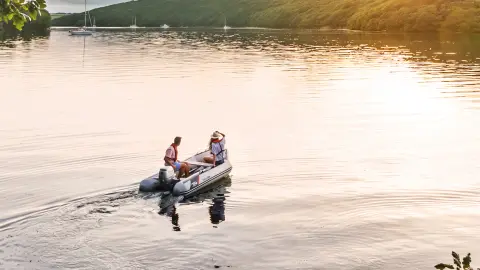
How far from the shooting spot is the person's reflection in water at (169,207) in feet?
88.0

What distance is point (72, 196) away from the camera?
2981 centimetres

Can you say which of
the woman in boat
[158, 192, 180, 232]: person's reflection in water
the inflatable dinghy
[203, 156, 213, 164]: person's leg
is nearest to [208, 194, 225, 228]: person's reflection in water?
the inflatable dinghy

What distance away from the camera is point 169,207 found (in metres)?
28.3

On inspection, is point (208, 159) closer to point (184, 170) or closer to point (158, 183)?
point (184, 170)

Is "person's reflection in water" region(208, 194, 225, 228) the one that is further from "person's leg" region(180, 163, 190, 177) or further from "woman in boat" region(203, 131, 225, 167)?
"woman in boat" region(203, 131, 225, 167)

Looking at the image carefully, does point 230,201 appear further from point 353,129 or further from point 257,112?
point 257,112

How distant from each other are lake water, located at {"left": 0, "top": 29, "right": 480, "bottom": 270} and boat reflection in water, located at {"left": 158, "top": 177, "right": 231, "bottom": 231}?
0.17 m

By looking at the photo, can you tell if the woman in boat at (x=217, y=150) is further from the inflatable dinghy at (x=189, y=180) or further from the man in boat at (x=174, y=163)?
the man in boat at (x=174, y=163)

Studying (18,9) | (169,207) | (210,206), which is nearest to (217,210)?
(210,206)

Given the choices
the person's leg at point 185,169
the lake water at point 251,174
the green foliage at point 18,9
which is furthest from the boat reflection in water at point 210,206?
the green foliage at point 18,9

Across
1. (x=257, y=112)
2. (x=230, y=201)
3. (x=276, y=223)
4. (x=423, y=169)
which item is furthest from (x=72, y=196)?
(x=257, y=112)

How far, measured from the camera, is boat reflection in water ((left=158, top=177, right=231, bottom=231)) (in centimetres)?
2685

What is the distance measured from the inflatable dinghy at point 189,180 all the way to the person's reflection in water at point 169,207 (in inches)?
11.4

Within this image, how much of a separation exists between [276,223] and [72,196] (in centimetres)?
1002
